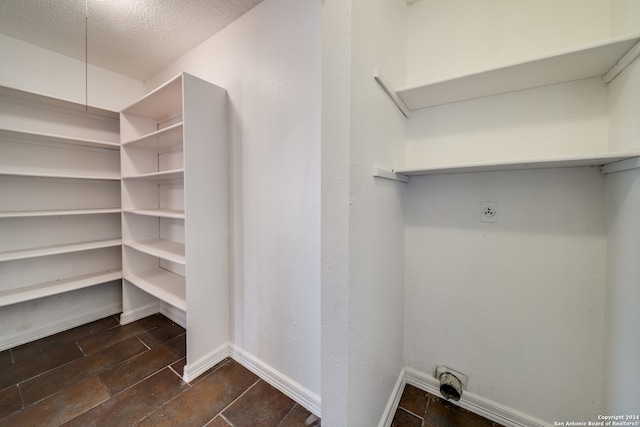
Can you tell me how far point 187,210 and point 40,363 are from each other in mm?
1741

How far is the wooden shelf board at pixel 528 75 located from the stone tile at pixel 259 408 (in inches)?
78.8

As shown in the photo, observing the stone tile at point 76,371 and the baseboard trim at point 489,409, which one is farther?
the stone tile at point 76,371

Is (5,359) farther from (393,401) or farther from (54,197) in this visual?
(393,401)

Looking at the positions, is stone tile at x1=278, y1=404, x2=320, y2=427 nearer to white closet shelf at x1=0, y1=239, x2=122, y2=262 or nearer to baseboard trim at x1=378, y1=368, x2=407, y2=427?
baseboard trim at x1=378, y1=368, x2=407, y2=427

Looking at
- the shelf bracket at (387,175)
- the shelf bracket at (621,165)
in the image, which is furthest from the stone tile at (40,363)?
the shelf bracket at (621,165)

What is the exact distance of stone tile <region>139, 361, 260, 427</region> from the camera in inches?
52.4

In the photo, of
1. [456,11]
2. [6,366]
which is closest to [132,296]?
[6,366]

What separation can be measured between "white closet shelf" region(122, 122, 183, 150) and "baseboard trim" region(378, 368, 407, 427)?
2.36 m

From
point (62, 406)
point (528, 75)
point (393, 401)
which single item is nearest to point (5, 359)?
point (62, 406)

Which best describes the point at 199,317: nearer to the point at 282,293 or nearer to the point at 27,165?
the point at 282,293

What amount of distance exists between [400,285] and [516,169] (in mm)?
916

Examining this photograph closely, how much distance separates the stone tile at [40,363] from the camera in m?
1.64

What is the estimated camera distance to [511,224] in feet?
4.10

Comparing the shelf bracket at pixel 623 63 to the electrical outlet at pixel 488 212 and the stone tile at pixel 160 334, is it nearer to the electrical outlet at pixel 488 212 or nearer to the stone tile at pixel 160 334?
the electrical outlet at pixel 488 212
